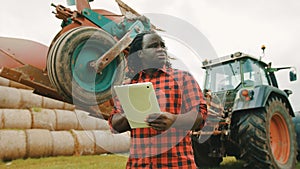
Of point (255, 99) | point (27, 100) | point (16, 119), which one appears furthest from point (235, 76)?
point (27, 100)

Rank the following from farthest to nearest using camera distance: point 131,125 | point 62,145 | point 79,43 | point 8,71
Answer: point 62,145 → point 79,43 → point 8,71 → point 131,125

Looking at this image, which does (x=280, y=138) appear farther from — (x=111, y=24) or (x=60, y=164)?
(x=60, y=164)

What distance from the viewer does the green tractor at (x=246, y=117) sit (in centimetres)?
407

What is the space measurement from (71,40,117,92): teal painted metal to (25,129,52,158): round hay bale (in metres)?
4.08

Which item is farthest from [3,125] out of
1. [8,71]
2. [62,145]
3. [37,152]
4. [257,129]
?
[257,129]

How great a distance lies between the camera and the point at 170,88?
5.48 ft

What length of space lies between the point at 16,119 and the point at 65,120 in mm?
1425

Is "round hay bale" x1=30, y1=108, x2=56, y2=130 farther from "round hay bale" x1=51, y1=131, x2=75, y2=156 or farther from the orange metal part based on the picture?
the orange metal part

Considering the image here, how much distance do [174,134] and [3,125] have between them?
19.3ft

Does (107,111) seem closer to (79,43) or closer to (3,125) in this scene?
(79,43)

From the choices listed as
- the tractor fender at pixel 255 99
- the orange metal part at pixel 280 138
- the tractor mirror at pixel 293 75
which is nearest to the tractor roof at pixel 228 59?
the tractor mirror at pixel 293 75

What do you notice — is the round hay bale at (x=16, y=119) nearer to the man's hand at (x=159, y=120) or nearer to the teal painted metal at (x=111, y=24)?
the teal painted metal at (x=111, y=24)

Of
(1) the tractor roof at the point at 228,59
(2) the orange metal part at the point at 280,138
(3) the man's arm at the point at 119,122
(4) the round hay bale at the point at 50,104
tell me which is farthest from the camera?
(4) the round hay bale at the point at 50,104

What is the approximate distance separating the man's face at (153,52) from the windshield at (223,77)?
3.60 meters
